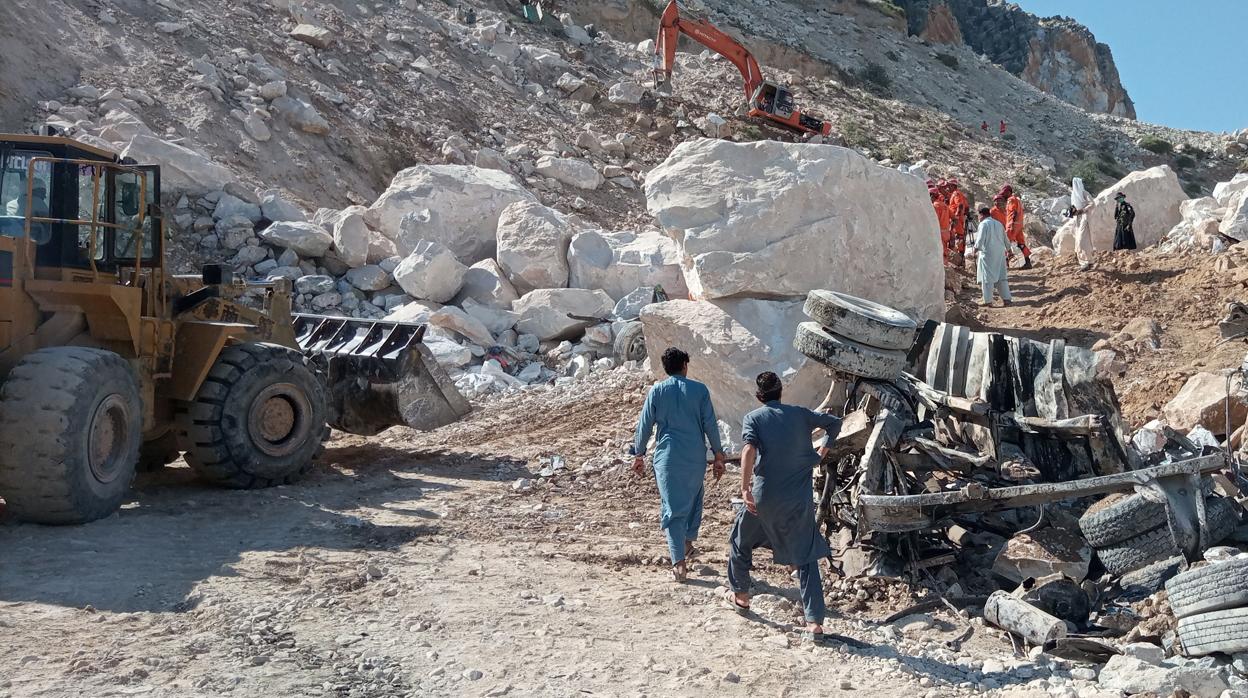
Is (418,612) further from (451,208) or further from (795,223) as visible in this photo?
(451,208)

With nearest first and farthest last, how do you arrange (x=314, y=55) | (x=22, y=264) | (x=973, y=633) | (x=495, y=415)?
(x=973, y=633) < (x=22, y=264) < (x=495, y=415) < (x=314, y=55)

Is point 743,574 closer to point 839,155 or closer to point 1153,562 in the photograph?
point 1153,562

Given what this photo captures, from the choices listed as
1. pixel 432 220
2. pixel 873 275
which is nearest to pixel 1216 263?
pixel 873 275

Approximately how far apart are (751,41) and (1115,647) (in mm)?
33986

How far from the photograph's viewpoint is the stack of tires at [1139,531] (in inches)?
210

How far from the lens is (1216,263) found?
11.8m

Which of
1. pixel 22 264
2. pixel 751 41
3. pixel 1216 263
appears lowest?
pixel 22 264

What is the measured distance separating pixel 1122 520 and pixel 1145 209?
11.6 metres

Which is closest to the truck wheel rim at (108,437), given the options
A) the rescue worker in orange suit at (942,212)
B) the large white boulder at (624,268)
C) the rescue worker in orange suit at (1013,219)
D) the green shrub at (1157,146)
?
the large white boulder at (624,268)

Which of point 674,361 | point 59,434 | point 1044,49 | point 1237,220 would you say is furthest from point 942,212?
point 1044,49

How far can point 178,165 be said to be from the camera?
15109 mm

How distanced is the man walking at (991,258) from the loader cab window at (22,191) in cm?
985

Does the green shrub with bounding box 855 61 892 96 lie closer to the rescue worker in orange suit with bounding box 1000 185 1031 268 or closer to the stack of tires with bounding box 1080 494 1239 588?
the rescue worker in orange suit with bounding box 1000 185 1031 268

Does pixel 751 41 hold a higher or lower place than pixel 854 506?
higher
